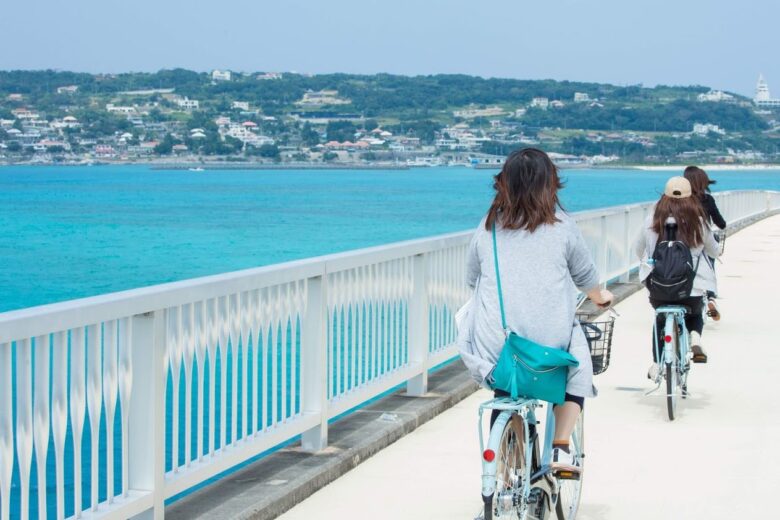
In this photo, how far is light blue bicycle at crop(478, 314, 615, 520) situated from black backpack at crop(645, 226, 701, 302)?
3.38 m

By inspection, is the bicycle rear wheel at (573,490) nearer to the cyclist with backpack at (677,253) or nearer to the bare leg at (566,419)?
the bare leg at (566,419)

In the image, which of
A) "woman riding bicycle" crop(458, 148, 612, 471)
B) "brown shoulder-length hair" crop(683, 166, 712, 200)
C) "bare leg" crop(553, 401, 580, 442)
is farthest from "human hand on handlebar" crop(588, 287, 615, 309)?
"brown shoulder-length hair" crop(683, 166, 712, 200)

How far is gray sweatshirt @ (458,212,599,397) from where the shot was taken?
5.16 metres

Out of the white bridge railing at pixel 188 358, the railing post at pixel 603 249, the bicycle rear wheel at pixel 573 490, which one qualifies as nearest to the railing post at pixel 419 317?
the white bridge railing at pixel 188 358

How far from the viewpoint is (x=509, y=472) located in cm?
507

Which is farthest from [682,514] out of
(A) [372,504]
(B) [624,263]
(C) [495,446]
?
(B) [624,263]

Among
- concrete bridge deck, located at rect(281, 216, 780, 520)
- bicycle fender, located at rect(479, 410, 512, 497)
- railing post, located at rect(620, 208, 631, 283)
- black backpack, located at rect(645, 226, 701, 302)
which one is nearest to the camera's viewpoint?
bicycle fender, located at rect(479, 410, 512, 497)

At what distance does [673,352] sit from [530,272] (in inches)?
157

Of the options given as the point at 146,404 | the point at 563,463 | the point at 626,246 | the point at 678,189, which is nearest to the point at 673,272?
the point at 678,189

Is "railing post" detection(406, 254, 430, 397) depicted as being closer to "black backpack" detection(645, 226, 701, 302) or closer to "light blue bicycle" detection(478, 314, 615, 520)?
"black backpack" detection(645, 226, 701, 302)

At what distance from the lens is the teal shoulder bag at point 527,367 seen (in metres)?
5.07

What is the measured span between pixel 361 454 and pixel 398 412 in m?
1.11

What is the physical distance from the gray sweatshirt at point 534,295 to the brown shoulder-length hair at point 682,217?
4.12 meters

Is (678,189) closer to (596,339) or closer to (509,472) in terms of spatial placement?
(596,339)
